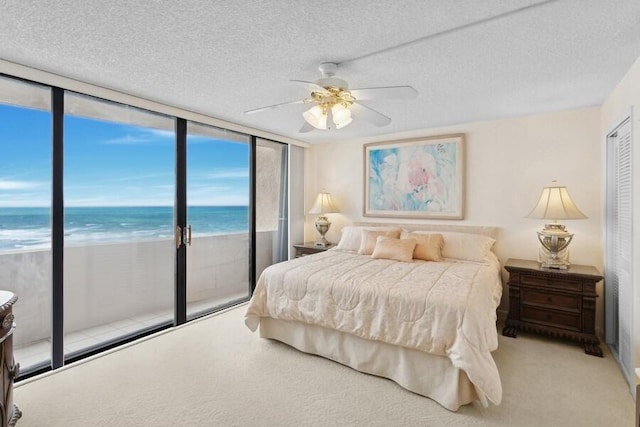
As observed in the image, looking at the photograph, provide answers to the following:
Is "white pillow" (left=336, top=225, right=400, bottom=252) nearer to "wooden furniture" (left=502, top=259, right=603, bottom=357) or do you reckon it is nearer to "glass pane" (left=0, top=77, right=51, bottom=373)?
"wooden furniture" (left=502, top=259, right=603, bottom=357)

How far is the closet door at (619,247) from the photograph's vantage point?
95.7 inches

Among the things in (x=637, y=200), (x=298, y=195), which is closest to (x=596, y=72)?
(x=637, y=200)

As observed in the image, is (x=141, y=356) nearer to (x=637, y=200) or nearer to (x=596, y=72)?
(x=637, y=200)

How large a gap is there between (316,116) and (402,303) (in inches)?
60.1

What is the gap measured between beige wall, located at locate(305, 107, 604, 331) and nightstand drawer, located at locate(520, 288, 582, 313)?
0.52 m

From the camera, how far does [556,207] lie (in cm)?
316

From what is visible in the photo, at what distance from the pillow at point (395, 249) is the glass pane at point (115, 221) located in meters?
2.34

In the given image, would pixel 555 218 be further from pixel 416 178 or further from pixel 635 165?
pixel 416 178

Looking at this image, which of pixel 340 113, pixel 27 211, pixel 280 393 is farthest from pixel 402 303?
pixel 27 211

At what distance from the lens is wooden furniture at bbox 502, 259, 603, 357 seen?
9.57 ft

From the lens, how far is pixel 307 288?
109 inches

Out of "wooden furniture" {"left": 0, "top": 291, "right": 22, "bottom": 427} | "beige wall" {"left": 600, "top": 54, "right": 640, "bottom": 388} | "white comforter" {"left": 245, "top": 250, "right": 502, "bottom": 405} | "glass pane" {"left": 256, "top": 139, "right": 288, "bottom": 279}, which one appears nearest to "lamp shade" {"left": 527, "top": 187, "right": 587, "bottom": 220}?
"white comforter" {"left": 245, "top": 250, "right": 502, "bottom": 405}

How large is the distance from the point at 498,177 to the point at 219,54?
3353 millimetres

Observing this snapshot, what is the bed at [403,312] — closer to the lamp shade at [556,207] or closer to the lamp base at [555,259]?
the lamp base at [555,259]
